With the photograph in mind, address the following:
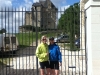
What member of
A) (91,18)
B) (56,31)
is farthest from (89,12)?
(56,31)

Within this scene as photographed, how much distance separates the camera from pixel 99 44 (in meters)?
9.23

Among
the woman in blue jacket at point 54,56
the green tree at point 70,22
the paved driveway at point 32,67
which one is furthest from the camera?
the paved driveway at point 32,67

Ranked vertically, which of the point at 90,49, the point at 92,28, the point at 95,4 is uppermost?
the point at 95,4

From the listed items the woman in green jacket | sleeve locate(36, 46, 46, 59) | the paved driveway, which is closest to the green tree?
the paved driveway

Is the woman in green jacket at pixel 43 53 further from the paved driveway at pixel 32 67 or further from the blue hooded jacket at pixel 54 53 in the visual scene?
the paved driveway at pixel 32 67

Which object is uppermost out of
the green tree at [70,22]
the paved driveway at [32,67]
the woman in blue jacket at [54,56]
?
the green tree at [70,22]

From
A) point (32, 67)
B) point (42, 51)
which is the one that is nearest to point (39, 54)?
point (42, 51)

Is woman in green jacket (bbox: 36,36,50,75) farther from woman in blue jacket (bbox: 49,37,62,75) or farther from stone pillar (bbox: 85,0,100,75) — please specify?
stone pillar (bbox: 85,0,100,75)

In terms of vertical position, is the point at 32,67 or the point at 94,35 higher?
the point at 94,35

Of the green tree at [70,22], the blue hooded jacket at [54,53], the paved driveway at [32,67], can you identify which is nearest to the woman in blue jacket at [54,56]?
the blue hooded jacket at [54,53]

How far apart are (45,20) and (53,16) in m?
0.34

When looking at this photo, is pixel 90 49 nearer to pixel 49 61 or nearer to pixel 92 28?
pixel 92 28

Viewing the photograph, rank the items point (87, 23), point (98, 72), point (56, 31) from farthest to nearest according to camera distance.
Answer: point (56, 31) → point (87, 23) → point (98, 72)

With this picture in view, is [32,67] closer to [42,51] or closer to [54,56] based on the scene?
[42,51]
